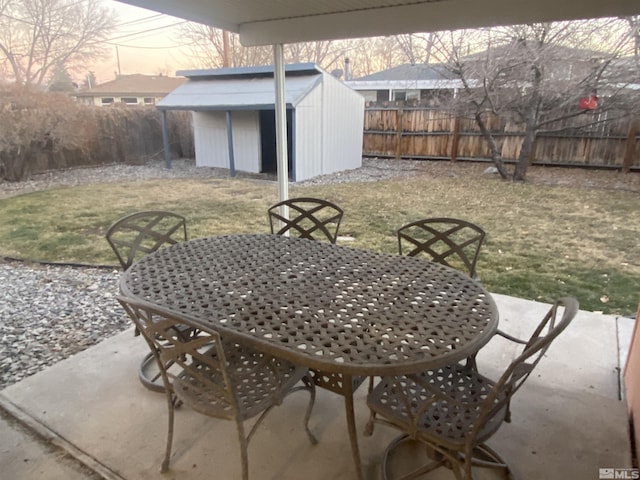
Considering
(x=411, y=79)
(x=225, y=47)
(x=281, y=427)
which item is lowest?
(x=281, y=427)

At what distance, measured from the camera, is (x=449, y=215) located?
5930 millimetres

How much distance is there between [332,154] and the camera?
9188 millimetres

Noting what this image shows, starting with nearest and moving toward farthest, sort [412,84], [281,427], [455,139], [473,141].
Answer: [281,427], [473,141], [455,139], [412,84]

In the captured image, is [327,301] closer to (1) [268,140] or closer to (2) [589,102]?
(2) [589,102]

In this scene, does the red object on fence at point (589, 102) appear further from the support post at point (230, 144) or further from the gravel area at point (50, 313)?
the gravel area at point (50, 313)

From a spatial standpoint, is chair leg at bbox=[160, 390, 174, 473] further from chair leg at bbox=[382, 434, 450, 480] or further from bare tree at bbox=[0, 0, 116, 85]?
bare tree at bbox=[0, 0, 116, 85]

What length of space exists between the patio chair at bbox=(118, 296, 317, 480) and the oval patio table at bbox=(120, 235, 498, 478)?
12 centimetres

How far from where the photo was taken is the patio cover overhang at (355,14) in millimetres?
2143

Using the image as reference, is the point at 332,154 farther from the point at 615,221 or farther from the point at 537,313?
the point at 537,313

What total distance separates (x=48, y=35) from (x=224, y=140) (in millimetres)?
3880

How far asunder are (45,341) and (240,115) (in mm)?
7216

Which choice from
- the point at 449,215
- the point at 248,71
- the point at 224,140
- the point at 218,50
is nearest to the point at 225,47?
the point at 218,50

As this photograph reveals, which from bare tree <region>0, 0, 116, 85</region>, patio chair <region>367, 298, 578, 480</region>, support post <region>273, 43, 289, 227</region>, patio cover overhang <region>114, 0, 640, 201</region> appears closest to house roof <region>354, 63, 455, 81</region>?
support post <region>273, 43, 289, 227</region>

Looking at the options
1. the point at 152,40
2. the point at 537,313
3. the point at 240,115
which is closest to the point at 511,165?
the point at 240,115
